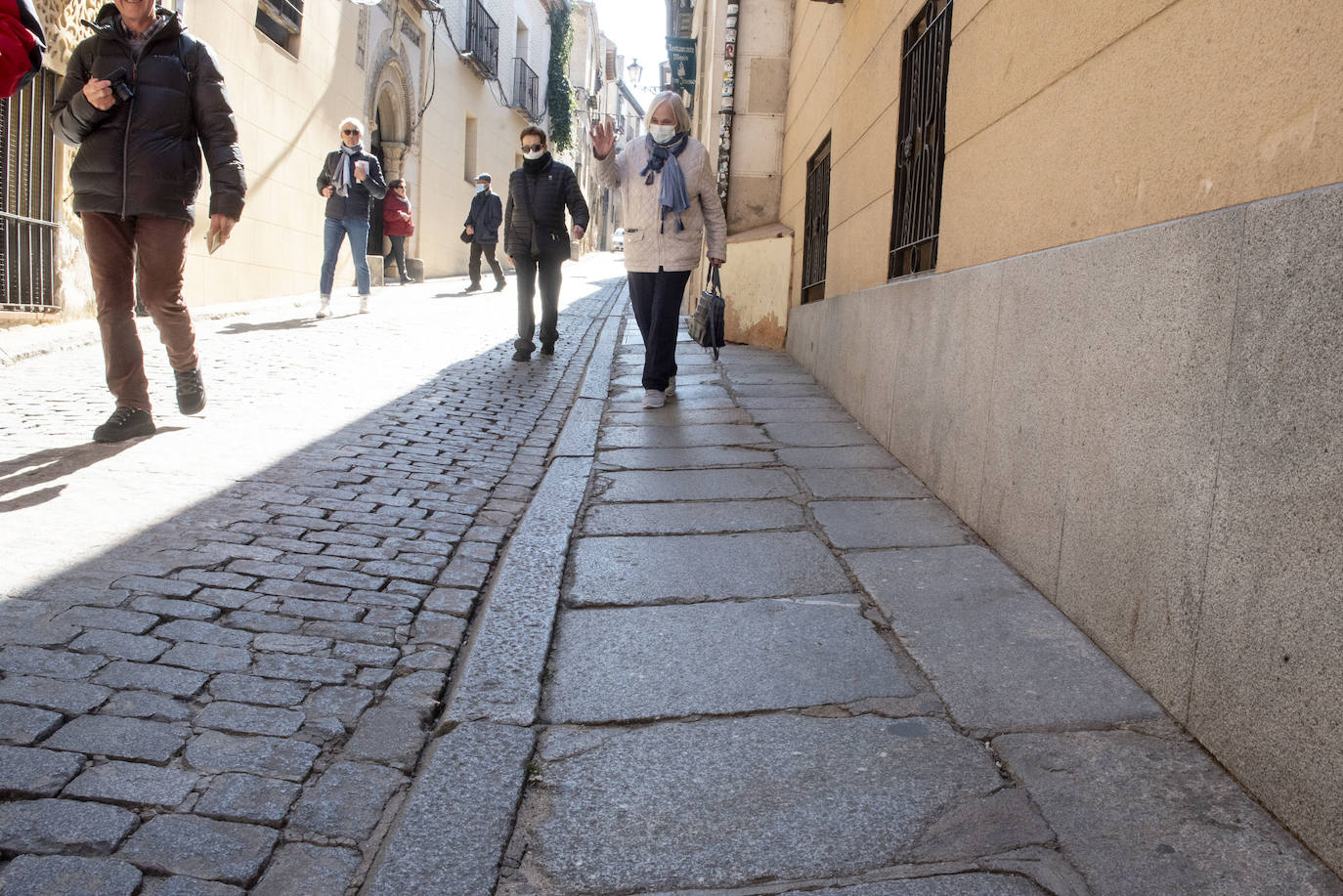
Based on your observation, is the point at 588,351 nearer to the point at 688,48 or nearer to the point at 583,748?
the point at 583,748

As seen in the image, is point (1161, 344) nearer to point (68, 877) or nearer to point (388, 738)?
point (388, 738)

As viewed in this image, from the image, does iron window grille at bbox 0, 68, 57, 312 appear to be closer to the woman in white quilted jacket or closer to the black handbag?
the woman in white quilted jacket

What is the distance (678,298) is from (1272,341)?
4.17 m

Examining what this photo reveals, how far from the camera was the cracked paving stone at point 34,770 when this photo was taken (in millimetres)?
1725

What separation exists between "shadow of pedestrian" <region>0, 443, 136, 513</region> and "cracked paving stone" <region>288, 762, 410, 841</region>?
6.43ft

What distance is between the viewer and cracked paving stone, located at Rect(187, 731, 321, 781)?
6.19ft

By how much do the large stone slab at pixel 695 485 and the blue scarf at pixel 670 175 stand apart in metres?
1.93

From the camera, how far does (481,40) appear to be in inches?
869

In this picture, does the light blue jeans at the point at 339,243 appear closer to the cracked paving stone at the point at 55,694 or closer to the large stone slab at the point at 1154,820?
the cracked paving stone at the point at 55,694

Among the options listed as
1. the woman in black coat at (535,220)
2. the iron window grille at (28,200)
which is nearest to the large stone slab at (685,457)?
the woman in black coat at (535,220)

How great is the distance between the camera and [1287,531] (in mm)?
1716

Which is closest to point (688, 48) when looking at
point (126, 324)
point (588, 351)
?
point (588, 351)

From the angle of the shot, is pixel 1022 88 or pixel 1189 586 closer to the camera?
pixel 1189 586

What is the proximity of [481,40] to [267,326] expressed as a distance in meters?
15.4
